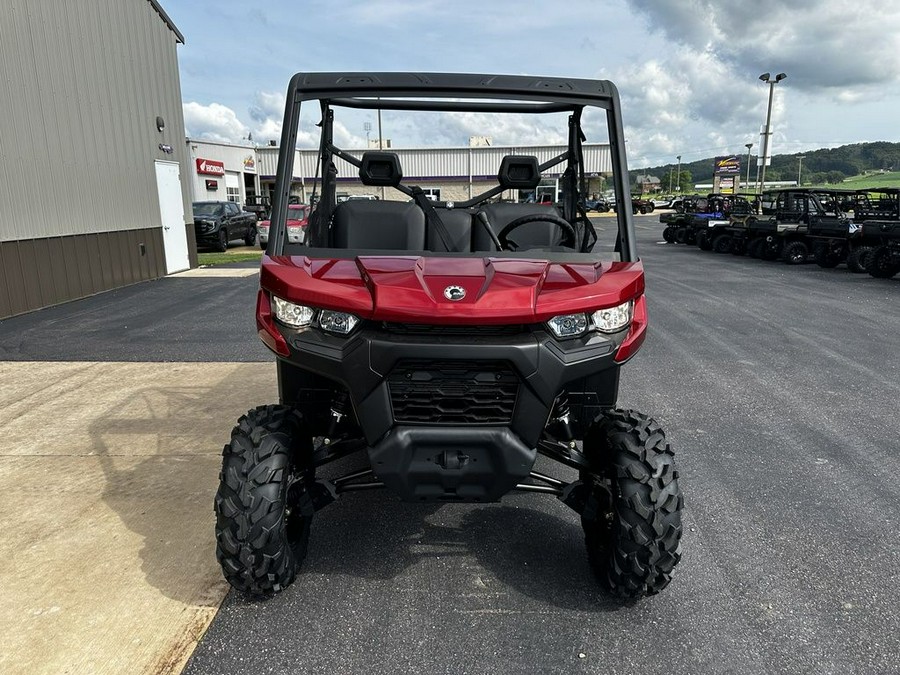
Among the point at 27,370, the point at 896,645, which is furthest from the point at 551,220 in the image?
the point at 27,370

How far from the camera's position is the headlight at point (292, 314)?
2545mm

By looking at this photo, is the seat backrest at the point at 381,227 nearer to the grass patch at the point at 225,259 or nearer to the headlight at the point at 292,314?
the headlight at the point at 292,314

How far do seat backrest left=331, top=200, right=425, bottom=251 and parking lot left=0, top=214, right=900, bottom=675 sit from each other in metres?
1.42

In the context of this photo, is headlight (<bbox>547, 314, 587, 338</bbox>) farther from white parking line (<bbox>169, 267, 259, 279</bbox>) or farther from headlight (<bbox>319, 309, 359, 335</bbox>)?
white parking line (<bbox>169, 267, 259, 279</bbox>)

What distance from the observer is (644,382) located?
20.5 ft

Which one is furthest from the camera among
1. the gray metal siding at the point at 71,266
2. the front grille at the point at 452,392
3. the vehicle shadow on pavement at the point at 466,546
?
the gray metal siding at the point at 71,266

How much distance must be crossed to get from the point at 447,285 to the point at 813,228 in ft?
53.6

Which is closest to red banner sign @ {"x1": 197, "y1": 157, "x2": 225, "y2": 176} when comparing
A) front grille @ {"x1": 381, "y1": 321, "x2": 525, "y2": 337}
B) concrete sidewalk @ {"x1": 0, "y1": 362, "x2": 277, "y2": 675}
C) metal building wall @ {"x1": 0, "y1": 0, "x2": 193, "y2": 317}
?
metal building wall @ {"x1": 0, "y1": 0, "x2": 193, "y2": 317}

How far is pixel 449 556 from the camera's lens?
10.5 ft

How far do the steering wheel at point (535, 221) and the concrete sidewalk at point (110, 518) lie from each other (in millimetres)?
2066

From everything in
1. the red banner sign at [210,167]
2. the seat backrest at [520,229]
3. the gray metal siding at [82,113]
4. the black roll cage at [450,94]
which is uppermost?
the red banner sign at [210,167]

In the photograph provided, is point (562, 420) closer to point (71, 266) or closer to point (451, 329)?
point (451, 329)

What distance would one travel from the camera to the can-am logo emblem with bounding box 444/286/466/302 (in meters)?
2.37

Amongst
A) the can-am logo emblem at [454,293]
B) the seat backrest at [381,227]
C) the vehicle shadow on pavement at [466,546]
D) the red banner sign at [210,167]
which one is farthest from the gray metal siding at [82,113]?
the red banner sign at [210,167]
